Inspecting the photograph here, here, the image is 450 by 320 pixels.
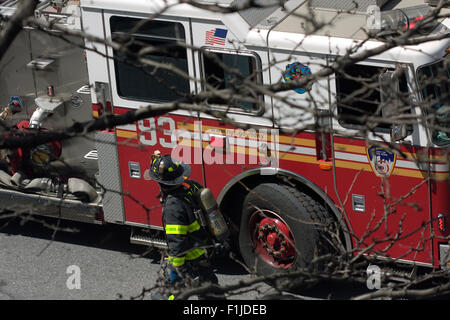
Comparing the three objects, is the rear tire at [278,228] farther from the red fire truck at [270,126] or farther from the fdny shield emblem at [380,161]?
the fdny shield emblem at [380,161]

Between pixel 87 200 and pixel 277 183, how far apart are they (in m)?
2.01

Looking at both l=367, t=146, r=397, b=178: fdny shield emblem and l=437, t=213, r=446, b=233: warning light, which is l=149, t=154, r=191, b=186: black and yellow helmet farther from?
l=437, t=213, r=446, b=233: warning light

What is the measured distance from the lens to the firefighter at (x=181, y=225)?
6.29 metres

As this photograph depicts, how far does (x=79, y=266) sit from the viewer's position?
8047 millimetres

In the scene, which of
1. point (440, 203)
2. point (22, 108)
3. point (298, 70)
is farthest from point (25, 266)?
point (440, 203)

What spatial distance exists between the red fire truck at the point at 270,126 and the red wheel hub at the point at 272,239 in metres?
0.01

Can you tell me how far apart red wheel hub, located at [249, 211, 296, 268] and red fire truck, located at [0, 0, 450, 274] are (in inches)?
0.5

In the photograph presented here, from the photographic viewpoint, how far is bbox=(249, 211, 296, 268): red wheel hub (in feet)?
23.4

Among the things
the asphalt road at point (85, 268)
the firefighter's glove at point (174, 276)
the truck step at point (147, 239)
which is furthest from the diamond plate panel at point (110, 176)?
the firefighter's glove at point (174, 276)

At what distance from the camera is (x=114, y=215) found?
780cm

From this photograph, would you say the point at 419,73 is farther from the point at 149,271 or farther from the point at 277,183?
the point at 149,271

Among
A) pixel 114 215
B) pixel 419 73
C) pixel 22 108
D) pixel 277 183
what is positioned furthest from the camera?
pixel 22 108

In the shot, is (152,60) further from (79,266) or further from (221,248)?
(79,266)

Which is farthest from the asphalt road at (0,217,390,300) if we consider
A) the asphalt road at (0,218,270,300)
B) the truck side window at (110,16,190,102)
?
the truck side window at (110,16,190,102)
